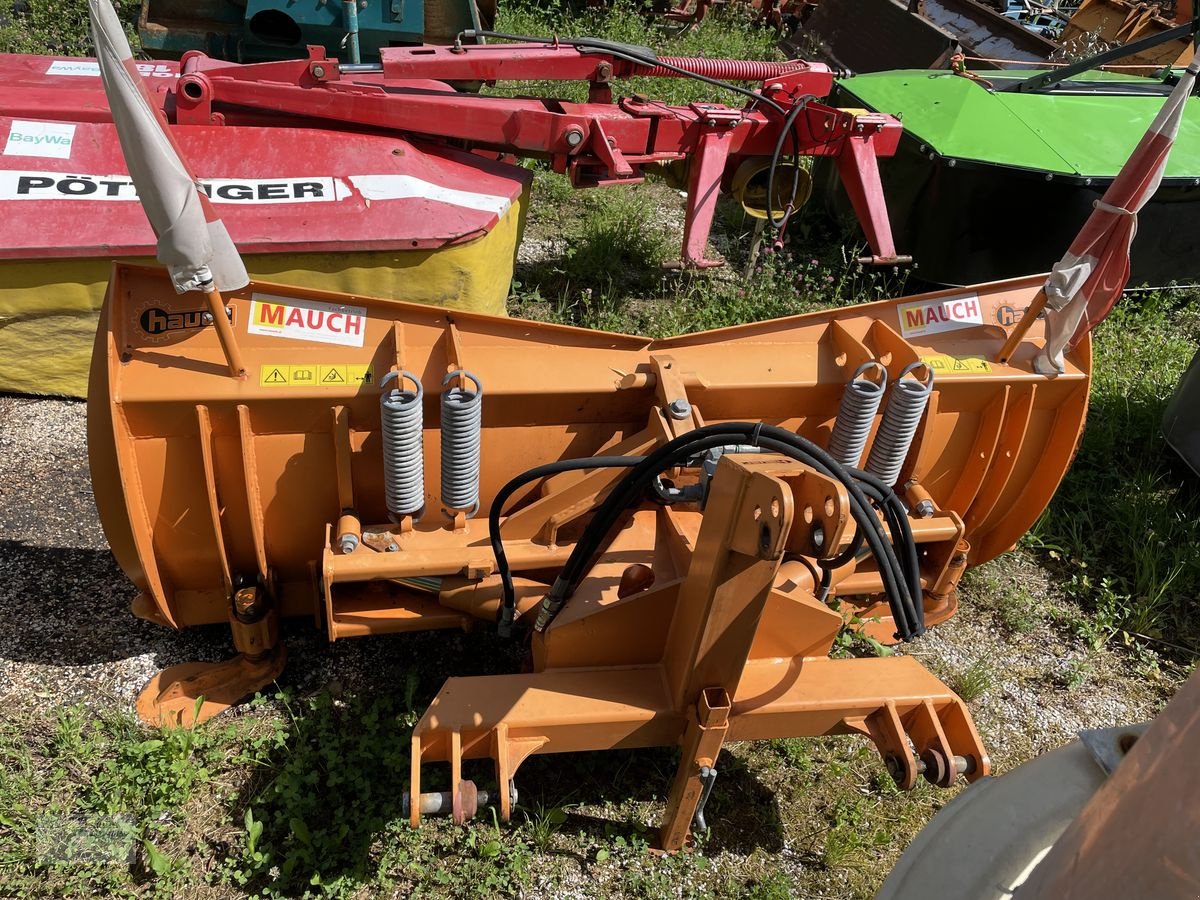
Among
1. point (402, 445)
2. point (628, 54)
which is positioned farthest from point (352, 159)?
point (402, 445)

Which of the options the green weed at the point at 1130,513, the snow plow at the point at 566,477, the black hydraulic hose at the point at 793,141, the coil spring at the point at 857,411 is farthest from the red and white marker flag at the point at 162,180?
the green weed at the point at 1130,513

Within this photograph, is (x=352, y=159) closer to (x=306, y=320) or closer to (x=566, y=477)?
(x=306, y=320)

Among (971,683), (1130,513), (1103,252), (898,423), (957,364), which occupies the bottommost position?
(971,683)

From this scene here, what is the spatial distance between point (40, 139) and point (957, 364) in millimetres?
3800

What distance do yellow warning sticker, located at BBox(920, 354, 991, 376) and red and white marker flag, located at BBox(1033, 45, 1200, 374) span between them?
0.20 m

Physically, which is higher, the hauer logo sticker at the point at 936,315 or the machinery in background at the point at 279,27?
the machinery in background at the point at 279,27

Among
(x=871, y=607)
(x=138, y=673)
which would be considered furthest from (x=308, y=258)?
(x=871, y=607)

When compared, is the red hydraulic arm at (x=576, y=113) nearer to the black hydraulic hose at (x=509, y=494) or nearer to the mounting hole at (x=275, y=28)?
the mounting hole at (x=275, y=28)

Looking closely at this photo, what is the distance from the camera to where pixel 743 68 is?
15.8 ft

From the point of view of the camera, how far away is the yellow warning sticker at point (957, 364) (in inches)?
116

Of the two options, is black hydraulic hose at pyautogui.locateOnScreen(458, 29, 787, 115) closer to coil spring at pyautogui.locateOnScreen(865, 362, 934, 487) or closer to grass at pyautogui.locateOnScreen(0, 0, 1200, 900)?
coil spring at pyautogui.locateOnScreen(865, 362, 934, 487)

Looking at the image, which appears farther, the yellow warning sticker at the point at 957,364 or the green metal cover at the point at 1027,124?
the green metal cover at the point at 1027,124

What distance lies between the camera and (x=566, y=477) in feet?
9.21

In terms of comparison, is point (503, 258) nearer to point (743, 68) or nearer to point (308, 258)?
point (308, 258)
